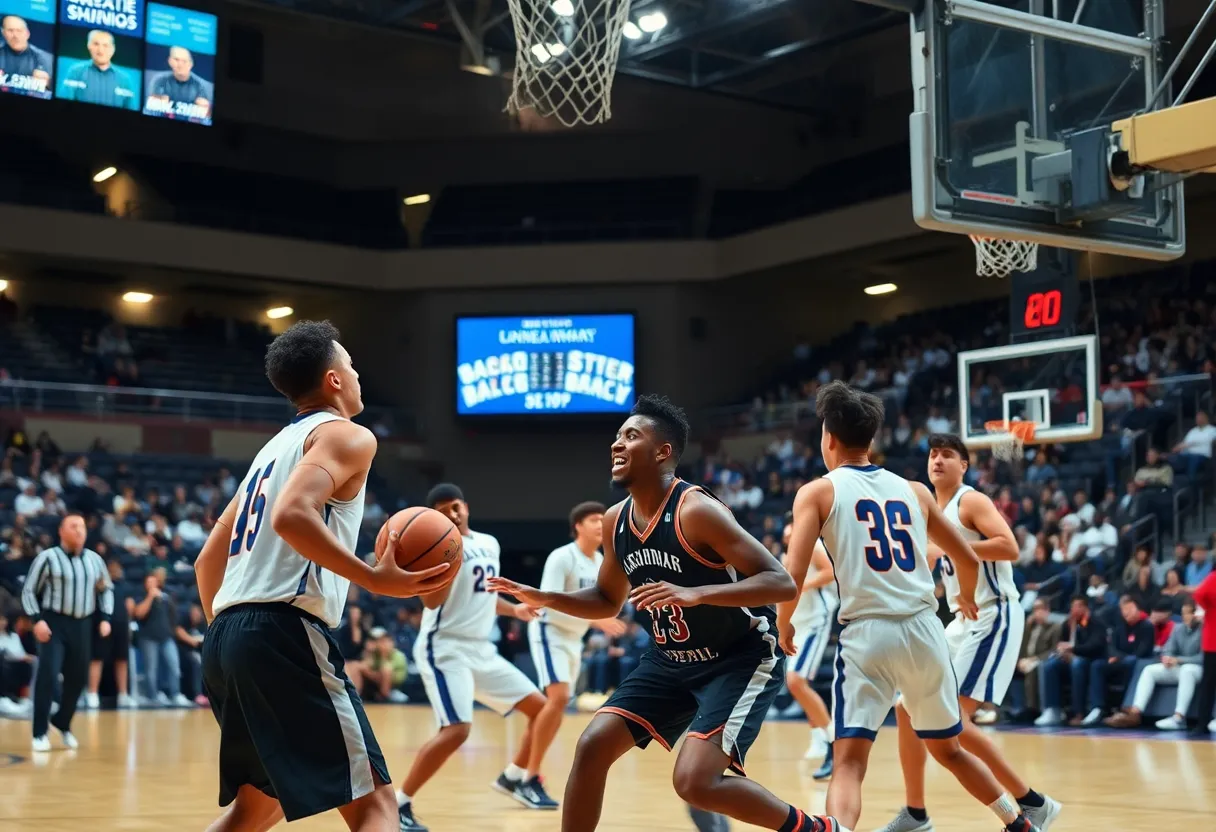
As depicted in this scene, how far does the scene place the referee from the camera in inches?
432

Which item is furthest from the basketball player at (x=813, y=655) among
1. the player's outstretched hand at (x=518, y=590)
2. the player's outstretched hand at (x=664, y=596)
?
the player's outstretched hand at (x=664, y=596)

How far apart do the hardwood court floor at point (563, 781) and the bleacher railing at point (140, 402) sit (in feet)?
31.2

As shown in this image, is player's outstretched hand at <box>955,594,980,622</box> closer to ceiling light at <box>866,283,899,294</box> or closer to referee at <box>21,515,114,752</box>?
referee at <box>21,515,114,752</box>

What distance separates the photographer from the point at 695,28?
19078mm

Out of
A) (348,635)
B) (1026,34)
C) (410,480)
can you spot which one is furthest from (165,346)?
(1026,34)

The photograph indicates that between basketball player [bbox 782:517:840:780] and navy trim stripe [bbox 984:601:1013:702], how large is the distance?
2448mm

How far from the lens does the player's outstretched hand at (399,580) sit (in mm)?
3840

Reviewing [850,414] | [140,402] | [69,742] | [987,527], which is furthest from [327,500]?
[140,402]

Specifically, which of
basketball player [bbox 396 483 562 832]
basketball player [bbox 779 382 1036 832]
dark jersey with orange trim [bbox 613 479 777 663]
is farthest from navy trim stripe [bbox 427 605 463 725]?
dark jersey with orange trim [bbox 613 479 777 663]

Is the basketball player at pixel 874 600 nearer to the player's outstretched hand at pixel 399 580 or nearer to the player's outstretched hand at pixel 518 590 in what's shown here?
the player's outstretched hand at pixel 518 590

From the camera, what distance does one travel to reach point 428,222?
26.5 metres

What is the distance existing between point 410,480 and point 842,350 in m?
7.94

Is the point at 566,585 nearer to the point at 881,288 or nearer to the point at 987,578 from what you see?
the point at 987,578

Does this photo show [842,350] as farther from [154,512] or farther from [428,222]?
[154,512]
